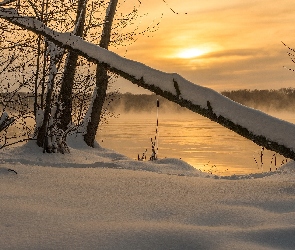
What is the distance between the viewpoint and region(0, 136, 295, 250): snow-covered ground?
7.91ft

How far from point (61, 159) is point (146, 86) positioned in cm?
465

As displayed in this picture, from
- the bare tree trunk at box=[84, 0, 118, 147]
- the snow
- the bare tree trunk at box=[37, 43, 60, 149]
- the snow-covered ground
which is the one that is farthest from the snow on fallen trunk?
the bare tree trunk at box=[84, 0, 118, 147]

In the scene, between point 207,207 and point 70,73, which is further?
point 70,73

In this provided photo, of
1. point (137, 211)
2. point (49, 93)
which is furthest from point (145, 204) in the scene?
point (49, 93)

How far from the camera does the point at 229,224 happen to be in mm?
2875

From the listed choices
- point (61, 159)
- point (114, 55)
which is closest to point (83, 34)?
point (61, 159)

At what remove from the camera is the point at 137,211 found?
3.10 meters

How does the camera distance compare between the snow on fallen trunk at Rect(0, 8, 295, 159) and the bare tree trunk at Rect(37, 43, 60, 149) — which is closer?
the snow on fallen trunk at Rect(0, 8, 295, 159)

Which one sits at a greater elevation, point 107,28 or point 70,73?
point 107,28

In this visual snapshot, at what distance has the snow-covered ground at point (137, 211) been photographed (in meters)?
2.41

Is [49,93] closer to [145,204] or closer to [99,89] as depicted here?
[99,89]

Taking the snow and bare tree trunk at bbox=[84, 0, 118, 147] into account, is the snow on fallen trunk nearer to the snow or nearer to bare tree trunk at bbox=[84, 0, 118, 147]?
the snow

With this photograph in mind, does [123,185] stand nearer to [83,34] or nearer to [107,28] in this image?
[83,34]

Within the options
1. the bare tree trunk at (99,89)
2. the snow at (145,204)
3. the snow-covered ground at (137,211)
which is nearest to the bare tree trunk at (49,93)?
the bare tree trunk at (99,89)
